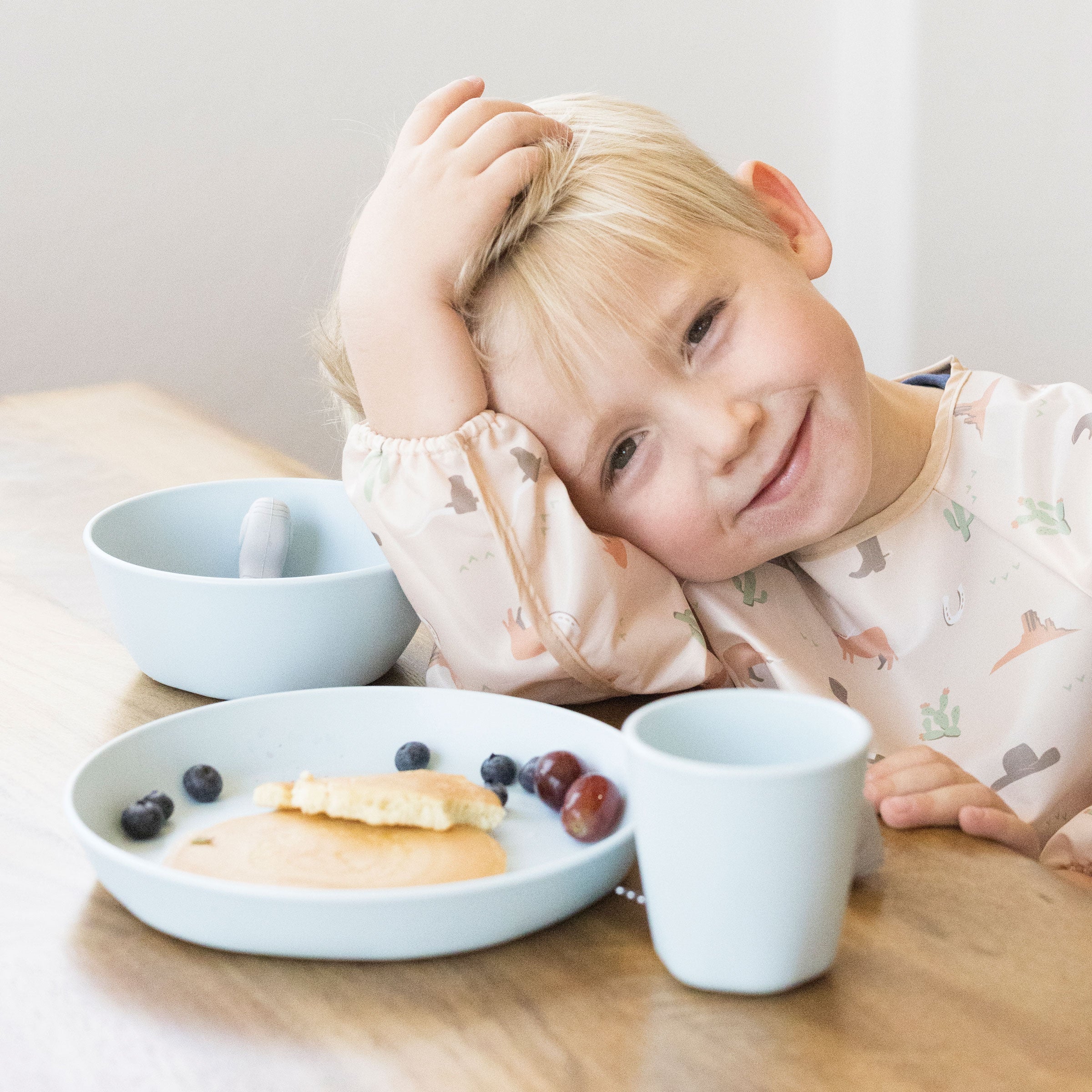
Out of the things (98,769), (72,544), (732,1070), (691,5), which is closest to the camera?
(732,1070)

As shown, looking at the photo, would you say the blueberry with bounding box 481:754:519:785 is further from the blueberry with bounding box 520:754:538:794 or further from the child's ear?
the child's ear

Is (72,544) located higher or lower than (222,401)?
higher

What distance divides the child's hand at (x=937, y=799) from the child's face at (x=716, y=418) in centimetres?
25

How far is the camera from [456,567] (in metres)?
0.84

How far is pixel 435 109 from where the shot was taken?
92 cm

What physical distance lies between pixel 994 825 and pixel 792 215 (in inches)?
22.8

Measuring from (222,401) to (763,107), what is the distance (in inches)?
69.4

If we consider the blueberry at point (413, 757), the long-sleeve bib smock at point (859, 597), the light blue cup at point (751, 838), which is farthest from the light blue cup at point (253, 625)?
the light blue cup at point (751, 838)

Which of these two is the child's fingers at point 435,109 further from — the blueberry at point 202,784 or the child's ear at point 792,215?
the blueberry at point 202,784

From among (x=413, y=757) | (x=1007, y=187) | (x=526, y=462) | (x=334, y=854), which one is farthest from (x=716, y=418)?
(x=1007, y=187)

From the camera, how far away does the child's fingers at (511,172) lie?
2.81 ft

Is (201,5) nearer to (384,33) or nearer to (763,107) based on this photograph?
(384,33)

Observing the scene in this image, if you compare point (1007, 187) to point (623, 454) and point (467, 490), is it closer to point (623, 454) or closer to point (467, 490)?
point (623, 454)

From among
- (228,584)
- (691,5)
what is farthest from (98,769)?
(691,5)
